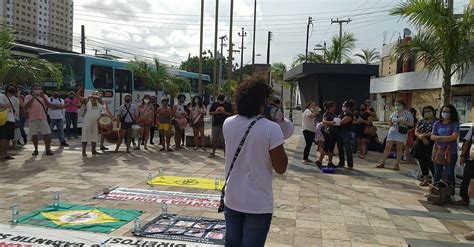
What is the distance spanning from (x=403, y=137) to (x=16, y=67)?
36.6ft

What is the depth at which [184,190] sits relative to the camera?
7152 mm

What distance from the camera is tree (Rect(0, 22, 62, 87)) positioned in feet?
38.6

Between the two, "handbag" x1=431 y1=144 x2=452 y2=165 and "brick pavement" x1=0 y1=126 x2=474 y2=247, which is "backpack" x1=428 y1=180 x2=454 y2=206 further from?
"handbag" x1=431 y1=144 x2=452 y2=165

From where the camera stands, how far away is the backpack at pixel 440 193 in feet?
22.9

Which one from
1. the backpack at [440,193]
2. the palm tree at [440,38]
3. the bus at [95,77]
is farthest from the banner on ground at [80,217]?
the bus at [95,77]

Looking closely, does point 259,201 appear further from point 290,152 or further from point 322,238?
point 290,152

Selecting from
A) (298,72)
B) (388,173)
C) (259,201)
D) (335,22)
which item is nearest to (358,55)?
(335,22)

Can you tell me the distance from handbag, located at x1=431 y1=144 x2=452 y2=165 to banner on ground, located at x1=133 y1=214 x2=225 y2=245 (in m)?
4.09

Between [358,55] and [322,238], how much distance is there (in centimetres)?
3769

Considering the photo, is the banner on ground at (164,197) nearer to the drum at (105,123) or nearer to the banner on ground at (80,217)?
the banner on ground at (80,217)

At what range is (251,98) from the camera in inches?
118

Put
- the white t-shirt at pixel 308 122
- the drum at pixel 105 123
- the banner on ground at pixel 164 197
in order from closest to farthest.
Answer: the banner on ground at pixel 164 197
the white t-shirt at pixel 308 122
the drum at pixel 105 123

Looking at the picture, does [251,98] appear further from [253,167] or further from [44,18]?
[44,18]

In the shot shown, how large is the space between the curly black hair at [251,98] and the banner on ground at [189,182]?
451 cm
